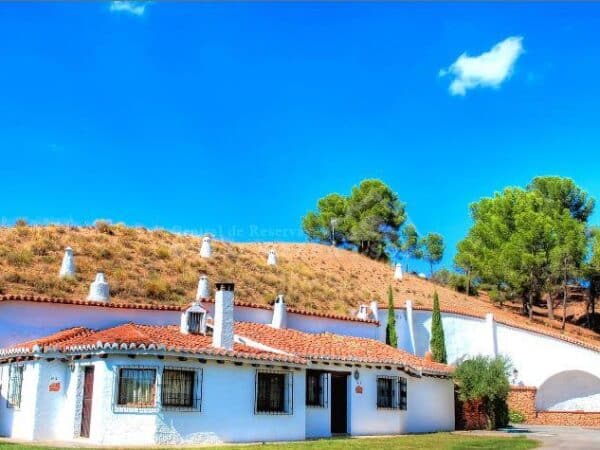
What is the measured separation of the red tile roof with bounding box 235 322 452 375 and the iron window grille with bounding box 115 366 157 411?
486 cm

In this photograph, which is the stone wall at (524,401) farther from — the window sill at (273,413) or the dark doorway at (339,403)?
the window sill at (273,413)

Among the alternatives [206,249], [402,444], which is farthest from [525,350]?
[206,249]

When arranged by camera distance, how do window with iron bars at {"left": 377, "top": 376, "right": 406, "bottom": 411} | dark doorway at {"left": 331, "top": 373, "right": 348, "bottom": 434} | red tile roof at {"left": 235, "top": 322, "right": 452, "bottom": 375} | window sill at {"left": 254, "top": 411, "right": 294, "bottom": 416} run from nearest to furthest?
window sill at {"left": 254, "top": 411, "right": 294, "bottom": 416} < red tile roof at {"left": 235, "top": 322, "right": 452, "bottom": 375} < dark doorway at {"left": 331, "top": 373, "right": 348, "bottom": 434} < window with iron bars at {"left": 377, "top": 376, "right": 406, "bottom": 411}

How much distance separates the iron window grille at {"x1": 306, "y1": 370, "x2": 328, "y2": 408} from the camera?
21953 mm

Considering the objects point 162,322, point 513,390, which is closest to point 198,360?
point 162,322

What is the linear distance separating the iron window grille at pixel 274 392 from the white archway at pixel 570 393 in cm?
1850

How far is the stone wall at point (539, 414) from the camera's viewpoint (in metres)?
31.0

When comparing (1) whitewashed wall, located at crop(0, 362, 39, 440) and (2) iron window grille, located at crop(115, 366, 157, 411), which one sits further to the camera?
(1) whitewashed wall, located at crop(0, 362, 39, 440)

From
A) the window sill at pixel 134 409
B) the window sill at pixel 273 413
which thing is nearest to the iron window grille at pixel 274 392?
the window sill at pixel 273 413

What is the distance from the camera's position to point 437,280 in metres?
59.7

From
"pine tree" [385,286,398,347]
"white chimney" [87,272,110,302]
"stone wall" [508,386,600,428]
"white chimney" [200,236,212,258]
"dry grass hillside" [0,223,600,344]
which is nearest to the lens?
"white chimney" [87,272,110,302]

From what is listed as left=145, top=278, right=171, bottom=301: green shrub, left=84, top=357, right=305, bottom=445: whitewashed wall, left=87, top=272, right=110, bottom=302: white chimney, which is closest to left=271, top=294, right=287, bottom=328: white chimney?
left=84, top=357, right=305, bottom=445: whitewashed wall

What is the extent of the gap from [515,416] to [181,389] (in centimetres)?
1911

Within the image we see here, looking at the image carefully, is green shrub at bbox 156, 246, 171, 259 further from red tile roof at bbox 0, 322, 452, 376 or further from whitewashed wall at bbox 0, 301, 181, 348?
whitewashed wall at bbox 0, 301, 181, 348
